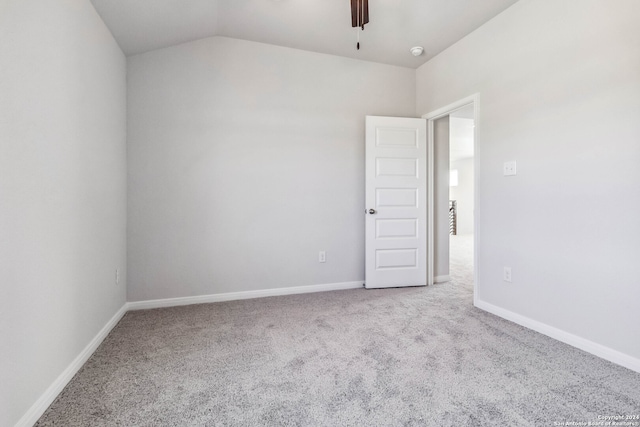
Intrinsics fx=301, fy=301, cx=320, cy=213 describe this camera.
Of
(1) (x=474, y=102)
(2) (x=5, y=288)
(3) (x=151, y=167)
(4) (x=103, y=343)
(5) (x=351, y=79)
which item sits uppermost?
(5) (x=351, y=79)

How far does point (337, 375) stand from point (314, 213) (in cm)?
191

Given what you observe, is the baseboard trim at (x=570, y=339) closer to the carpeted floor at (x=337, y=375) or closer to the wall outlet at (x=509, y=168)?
the carpeted floor at (x=337, y=375)

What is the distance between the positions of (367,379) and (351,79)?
3.07m

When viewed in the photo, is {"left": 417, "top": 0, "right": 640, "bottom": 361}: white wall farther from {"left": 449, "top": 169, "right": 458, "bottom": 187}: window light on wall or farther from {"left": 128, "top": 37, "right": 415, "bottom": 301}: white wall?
{"left": 449, "top": 169, "right": 458, "bottom": 187}: window light on wall

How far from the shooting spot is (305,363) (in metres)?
1.83

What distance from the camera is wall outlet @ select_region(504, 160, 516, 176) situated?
2.50 meters

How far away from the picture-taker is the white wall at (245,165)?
9.42 ft

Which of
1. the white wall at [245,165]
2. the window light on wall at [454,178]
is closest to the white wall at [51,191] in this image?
the white wall at [245,165]

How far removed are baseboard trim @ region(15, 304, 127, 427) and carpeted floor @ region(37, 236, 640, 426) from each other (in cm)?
4

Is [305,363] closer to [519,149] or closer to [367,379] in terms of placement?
[367,379]

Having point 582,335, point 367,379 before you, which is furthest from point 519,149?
point 367,379

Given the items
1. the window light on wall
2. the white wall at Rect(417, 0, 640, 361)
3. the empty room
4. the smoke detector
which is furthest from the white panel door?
the window light on wall

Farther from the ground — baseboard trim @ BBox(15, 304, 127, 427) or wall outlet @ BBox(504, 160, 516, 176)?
wall outlet @ BBox(504, 160, 516, 176)

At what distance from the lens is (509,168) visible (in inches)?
100.0
